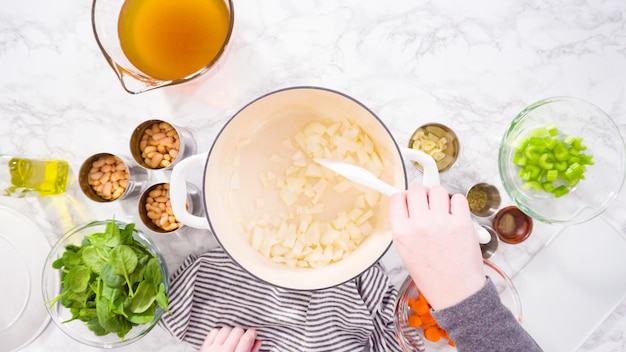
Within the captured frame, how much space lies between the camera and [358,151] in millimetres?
1077

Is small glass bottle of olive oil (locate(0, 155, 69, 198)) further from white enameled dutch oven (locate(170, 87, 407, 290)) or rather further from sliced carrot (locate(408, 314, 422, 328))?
sliced carrot (locate(408, 314, 422, 328))

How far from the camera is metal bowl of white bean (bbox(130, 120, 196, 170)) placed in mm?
1168

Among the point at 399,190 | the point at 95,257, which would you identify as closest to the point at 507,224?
the point at 399,190

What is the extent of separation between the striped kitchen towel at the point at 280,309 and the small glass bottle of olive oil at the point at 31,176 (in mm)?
376

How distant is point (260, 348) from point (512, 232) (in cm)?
68

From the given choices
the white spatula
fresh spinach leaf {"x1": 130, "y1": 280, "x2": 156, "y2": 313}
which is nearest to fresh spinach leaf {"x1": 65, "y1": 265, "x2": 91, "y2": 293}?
fresh spinach leaf {"x1": 130, "y1": 280, "x2": 156, "y2": 313}

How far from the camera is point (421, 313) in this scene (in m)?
1.19

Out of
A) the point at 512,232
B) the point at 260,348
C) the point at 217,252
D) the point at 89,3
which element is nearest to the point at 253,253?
the point at 217,252

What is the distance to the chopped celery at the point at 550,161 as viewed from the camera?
1.17m

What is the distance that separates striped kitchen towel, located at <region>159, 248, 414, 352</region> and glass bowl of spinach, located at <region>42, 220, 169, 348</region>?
7 centimetres

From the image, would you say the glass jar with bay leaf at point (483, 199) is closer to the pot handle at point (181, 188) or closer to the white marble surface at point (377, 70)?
the white marble surface at point (377, 70)

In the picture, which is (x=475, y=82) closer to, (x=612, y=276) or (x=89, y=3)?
(x=612, y=276)

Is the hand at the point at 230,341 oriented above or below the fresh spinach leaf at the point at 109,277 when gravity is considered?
below

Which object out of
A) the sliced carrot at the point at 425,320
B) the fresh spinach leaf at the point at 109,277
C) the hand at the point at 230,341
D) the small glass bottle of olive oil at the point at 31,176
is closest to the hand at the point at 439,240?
the sliced carrot at the point at 425,320
